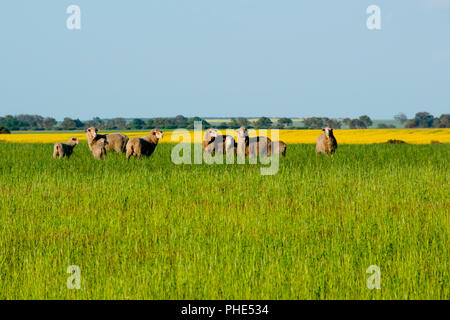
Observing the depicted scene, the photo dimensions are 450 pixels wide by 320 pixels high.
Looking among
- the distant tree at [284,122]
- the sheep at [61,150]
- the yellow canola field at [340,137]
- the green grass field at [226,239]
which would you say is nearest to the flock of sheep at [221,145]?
the sheep at [61,150]

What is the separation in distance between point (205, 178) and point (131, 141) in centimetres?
653

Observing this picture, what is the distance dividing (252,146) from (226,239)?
13327mm

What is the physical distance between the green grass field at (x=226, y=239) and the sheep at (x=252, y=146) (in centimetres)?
756

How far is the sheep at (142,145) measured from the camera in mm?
18594

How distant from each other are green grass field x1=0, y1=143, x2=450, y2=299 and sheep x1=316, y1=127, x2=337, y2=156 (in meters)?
7.79

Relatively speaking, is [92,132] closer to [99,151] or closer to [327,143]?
[99,151]

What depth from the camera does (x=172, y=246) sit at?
20.4 feet

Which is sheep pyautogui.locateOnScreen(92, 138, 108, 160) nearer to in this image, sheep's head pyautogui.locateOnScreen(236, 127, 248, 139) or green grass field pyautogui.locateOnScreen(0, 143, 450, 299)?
sheep's head pyautogui.locateOnScreen(236, 127, 248, 139)

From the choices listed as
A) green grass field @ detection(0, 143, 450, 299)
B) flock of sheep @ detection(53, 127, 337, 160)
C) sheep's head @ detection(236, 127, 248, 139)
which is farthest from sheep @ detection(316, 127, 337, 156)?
green grass field @ detection(0, 143, 450, 299)

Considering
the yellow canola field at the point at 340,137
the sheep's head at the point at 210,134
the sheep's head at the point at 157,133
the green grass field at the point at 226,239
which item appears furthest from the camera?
the yellow canola field at the point at 340,137

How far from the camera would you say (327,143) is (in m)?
19.9

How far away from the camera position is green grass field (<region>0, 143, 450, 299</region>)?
15.4 ft

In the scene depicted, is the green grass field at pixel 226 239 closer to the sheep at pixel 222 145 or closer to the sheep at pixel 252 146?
the sheep at pixel 252 146
